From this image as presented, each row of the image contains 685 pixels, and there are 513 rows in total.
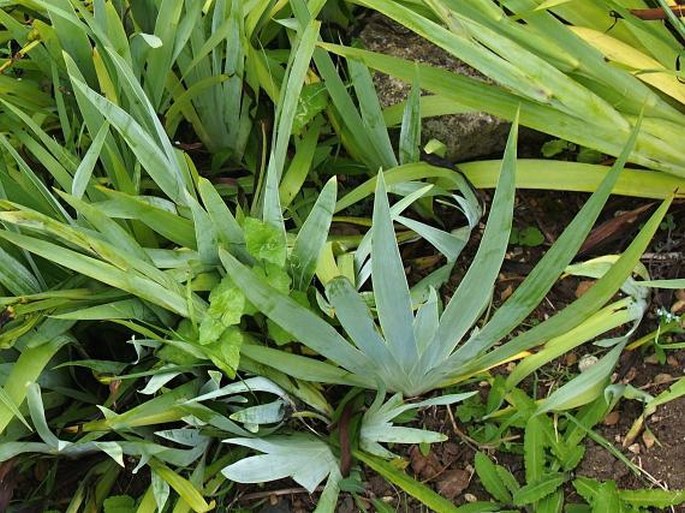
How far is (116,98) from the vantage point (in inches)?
51.8

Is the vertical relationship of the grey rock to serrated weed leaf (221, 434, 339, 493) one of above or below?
above

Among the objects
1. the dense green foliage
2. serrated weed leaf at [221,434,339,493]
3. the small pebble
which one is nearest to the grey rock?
the dense green foliage

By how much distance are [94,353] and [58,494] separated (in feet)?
0.74

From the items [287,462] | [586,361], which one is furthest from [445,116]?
[287,462]

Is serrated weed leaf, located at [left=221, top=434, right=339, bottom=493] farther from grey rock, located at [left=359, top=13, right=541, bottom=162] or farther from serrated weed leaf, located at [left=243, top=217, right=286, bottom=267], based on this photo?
grey rock, located at [left=359, top=13, right=541, bottom=162]

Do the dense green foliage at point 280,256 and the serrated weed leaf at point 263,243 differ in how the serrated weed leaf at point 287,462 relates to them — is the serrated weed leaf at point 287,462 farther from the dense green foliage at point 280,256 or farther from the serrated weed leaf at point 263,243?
the serrated weed leaf at point 263,243

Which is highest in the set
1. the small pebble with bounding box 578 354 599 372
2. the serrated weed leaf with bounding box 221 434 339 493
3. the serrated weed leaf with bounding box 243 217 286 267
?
the serrated weed leaf with bounding box 243 217 286 267

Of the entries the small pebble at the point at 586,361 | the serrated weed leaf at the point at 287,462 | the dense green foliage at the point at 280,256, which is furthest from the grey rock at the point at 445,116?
the serrated weed leaf at the point at 287,462

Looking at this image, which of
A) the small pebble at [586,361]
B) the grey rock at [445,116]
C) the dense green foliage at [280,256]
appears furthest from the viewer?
the grey rock at [445,116]

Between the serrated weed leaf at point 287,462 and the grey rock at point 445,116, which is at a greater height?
the grey rock at point 445,116

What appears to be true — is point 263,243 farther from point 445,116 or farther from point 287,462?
point 445,116

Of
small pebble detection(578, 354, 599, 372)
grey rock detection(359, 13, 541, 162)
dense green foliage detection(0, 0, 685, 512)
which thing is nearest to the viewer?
dense green foliage detection(0, 0, 685, 512)

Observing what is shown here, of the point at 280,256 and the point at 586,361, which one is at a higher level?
the point at 280,256

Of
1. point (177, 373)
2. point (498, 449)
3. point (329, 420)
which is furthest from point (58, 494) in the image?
point (498, 449)
